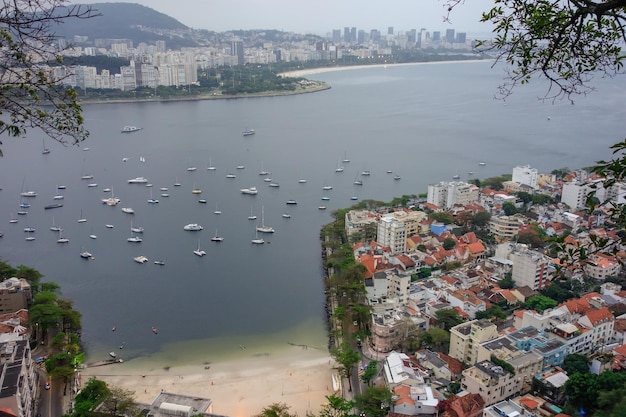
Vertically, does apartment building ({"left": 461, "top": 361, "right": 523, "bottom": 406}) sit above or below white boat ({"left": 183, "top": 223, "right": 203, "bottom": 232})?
above

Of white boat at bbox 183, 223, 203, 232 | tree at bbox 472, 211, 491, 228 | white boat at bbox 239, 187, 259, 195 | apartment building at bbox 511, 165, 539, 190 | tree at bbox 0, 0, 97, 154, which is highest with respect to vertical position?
tree at bbox 0, 0, 97, 154

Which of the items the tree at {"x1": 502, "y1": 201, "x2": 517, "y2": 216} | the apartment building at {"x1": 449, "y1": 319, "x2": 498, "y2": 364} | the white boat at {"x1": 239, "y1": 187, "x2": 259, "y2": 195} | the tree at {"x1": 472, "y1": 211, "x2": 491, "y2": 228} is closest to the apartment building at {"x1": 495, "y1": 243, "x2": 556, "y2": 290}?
the apartment building at {"x1": 449, "y1": 319, "x2": 498, "y2": 364}

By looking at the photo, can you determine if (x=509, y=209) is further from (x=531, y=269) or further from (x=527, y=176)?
(x=531, y=269)

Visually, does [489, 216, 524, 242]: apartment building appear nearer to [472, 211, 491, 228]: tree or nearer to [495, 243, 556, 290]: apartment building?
[472, 211, 491, 228]: tree

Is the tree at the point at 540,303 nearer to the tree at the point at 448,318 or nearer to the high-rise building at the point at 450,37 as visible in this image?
the tree at the point at 448,318

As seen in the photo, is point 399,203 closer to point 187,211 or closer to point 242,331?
point 187,211

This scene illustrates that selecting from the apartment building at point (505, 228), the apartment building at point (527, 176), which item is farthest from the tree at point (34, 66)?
the apartment building at point (527, 176)
